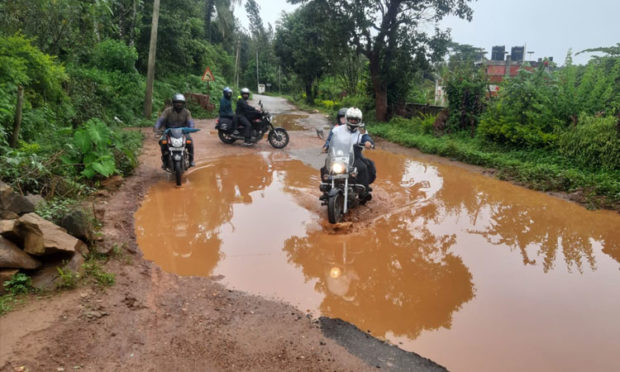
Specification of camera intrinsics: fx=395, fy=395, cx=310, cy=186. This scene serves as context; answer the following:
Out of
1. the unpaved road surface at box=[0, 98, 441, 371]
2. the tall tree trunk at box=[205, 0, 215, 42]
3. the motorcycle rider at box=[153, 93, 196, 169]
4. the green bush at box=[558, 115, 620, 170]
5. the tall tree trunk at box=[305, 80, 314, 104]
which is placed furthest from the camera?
the tall tree trunk at box=[205, 0, 215, 42]

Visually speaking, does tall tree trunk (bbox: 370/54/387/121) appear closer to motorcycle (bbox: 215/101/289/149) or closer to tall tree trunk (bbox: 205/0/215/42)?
motorcycle (bbox: 215/101/289/149)

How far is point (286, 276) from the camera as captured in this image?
438 cm

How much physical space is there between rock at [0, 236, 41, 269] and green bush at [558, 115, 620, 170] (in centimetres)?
982

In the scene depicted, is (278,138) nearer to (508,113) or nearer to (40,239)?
(508,113)

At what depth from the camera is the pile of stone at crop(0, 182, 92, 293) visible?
336 cm

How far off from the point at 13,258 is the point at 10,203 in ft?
2.88

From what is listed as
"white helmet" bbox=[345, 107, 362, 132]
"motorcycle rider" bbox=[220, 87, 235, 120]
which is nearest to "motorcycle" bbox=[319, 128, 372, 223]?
"white helmet" bbox=[345, 107, 362, 132]

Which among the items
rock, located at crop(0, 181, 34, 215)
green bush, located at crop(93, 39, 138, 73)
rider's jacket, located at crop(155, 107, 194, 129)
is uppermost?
green bush, located at crop(93, 39, 138, 73)

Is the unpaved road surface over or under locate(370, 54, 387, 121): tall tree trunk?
under

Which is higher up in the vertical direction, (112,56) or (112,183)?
(112,56)

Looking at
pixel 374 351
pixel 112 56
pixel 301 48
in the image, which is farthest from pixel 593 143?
pixel 301 48

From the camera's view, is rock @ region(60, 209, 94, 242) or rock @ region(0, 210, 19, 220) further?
rock @ region(60, 209, 94, 242)

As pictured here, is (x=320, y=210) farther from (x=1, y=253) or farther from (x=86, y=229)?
(x=1, y=253)

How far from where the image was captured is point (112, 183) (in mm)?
6684
